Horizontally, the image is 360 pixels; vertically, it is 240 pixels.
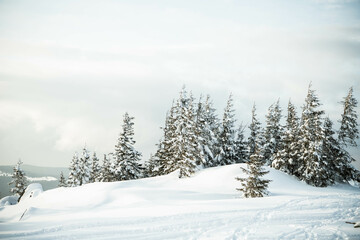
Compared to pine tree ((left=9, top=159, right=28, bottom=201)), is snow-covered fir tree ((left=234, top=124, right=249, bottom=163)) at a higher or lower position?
higher

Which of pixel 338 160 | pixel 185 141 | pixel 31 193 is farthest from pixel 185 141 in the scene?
pixel 31 193

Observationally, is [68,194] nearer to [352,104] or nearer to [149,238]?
[149,238]

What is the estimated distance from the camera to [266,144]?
3772cm

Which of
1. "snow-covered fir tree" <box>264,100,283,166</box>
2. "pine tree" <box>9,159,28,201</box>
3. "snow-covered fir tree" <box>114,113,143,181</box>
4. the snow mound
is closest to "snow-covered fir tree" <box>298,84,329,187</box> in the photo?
"snow-covered fir tree" <box>264,100,283,166</box>

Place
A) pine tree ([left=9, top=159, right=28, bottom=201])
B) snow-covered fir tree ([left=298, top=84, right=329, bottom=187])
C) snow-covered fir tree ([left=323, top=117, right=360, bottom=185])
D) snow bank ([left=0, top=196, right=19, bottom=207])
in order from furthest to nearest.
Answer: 1. pine tree ([left=9, top=159, right=28, bottom=201])
2. snow bank ([left=0, top=196, right=19, bottom=207])
3. snow-covered fir tree ([left=323, top=117, right=360, bottom=185])
4. snow-covered fir tree ([left=298, top=84, right=329, bottom=187])

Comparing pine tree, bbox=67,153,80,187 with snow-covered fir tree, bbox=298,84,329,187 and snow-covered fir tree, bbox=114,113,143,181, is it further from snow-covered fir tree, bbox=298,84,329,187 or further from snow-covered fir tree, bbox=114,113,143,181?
snow-covered fir tree, bbox=298,84,329,187

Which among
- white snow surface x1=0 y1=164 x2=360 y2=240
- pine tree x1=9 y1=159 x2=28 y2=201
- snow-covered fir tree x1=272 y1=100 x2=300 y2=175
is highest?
snow-covered fir tree x1=272 y1=100 x2=300 y2=175

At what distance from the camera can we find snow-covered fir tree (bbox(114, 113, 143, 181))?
33.0 metres

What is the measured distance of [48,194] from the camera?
27.0 m

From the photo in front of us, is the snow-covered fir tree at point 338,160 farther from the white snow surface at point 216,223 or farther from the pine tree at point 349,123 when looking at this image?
the white snow surface at point 216,223

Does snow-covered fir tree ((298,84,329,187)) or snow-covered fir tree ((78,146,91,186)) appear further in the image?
snow-covered fir tree ((78,146,91,186))

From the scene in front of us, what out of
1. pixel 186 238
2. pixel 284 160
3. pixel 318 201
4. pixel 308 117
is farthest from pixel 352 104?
pixel 186 238

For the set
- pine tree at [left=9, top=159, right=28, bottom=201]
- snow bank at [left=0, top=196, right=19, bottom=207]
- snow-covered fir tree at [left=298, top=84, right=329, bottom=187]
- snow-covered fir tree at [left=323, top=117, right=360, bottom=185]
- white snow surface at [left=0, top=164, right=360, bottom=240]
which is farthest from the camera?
pine tree at [left=9, top=159, right=28, bottom=201]

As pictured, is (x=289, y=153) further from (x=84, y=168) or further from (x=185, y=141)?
(x=84, y=168)
